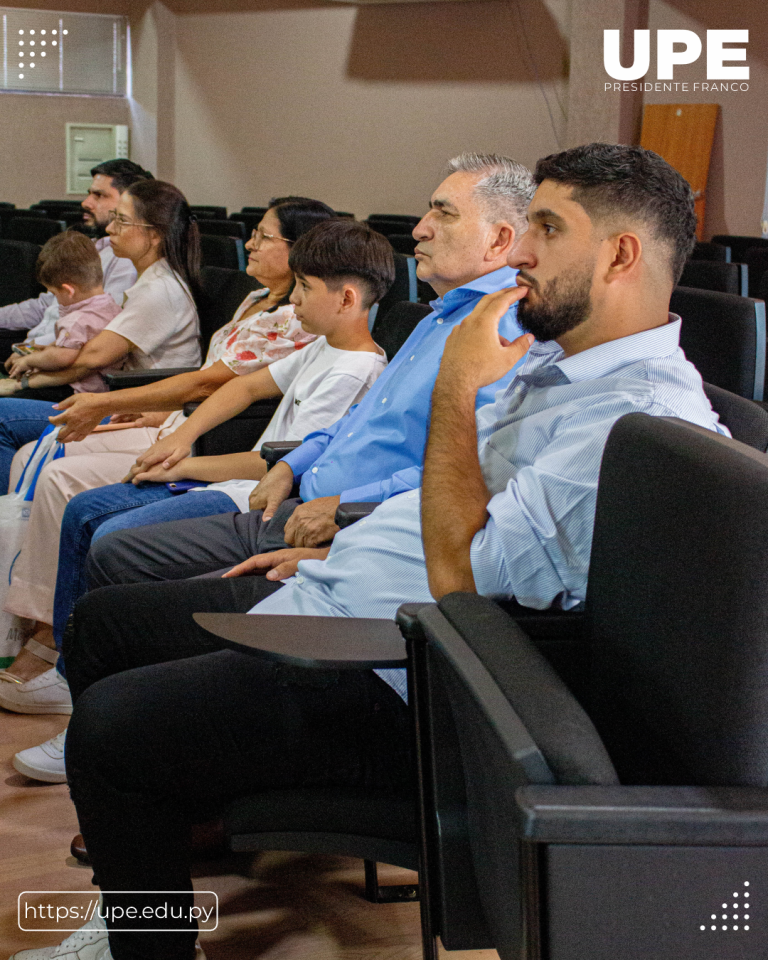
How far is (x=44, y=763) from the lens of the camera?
79.4 inches

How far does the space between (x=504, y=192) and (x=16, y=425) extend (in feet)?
5.61

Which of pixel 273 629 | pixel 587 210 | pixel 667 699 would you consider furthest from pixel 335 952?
pixel 587 210

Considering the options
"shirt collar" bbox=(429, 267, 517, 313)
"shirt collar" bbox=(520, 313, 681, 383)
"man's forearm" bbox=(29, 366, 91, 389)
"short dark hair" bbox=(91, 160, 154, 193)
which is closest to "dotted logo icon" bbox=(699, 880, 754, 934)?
"shirt collar" bbox=(520, 313, 681, 383)

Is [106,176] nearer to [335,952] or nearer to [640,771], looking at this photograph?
[335,952]

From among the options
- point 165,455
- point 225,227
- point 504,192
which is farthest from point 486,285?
point 225,227

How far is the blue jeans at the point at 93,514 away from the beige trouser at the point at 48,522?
12 centimetres

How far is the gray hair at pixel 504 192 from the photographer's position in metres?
2.00

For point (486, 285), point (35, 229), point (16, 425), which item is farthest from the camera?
point (35, 229)

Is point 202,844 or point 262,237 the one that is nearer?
point 202,844

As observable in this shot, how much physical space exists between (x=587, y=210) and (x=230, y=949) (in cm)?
120

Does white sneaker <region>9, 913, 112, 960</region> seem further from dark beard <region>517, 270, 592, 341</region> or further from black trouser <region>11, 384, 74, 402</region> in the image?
black trouser <region>11, 384, 74, 402</region>

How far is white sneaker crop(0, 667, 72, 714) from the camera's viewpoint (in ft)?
7.62

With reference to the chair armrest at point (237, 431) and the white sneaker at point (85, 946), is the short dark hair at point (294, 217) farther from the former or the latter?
the white sneaker at point (85, 946)

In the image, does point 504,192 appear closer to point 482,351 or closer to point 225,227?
point 482,351
